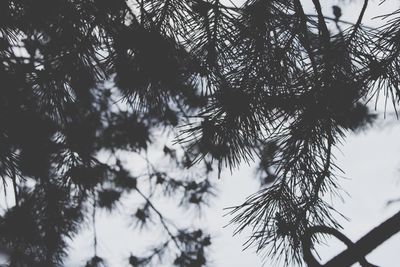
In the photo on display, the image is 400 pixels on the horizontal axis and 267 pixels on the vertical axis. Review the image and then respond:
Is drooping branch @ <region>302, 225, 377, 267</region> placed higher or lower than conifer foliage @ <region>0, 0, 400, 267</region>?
lower

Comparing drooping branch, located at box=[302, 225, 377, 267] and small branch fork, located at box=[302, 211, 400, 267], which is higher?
drooping branch, located at box=[302, 225, 377, 267]

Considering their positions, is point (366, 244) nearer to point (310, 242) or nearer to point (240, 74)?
point (310, 242)

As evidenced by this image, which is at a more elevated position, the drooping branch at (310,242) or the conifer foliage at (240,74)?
the conifer foliage at (240,74)

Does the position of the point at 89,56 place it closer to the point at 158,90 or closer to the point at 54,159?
the point at 158,90

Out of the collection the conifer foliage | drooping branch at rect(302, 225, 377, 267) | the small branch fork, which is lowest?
the small branch fork

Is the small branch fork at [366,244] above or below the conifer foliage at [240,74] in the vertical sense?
below

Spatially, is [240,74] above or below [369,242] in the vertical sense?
above

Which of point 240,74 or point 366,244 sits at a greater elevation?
point 240,74

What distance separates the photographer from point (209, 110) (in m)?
0.96

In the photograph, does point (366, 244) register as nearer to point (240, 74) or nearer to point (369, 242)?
point (369, 242)

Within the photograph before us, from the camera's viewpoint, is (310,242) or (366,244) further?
(310,242)

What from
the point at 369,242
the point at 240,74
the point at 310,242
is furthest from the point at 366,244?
the point at 240,74

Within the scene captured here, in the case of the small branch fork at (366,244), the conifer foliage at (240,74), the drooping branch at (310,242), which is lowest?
the small branch fork at (366,244)

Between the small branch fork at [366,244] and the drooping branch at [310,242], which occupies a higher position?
the drooping branch at [310,242]
